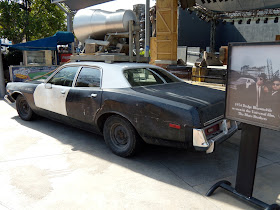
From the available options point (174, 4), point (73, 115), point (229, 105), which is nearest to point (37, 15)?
point (174, 4)

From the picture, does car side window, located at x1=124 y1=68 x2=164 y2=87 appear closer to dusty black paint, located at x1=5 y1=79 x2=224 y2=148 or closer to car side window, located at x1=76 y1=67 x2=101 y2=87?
dusty black paint, located at x1=5 y1=79 x2=224 y2=148

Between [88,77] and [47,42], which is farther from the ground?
[47,42]

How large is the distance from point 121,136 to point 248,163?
1913 mm

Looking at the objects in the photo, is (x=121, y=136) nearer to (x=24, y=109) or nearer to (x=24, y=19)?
(x=24, y=109)

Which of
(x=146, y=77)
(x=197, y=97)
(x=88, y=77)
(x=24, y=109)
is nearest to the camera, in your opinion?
(x=197, y=97)

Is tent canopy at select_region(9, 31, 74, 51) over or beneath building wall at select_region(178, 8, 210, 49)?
beneath

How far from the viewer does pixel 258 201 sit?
8.89 ft

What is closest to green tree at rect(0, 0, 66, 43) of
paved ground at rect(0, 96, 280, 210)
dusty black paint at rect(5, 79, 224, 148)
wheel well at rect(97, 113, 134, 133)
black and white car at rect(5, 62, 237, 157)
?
black and white car at rect(5, 62, 237, 157)

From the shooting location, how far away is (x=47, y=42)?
11.3 meters

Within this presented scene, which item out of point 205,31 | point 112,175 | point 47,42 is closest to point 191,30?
point 205,31

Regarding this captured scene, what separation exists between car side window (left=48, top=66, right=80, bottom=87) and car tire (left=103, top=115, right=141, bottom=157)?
1.23 metres

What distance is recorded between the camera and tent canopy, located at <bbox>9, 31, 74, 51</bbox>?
424 inches

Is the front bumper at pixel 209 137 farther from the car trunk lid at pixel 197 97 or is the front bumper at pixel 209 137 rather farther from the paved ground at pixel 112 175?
the paved ground at pixel 112 175

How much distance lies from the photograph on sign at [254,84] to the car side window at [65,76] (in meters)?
2.92
